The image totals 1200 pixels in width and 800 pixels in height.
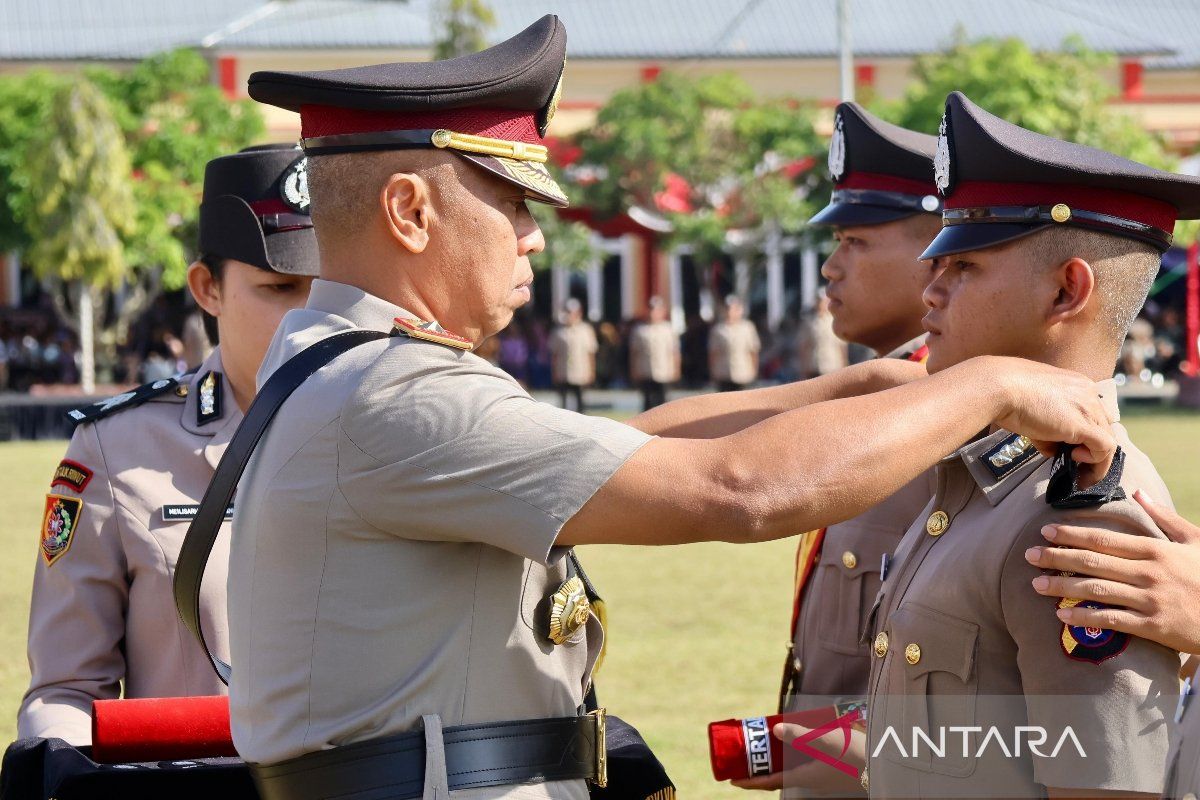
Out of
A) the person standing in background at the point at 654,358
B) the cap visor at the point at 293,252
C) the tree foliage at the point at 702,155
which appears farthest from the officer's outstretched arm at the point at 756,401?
the tree foliage at the point at 702,155

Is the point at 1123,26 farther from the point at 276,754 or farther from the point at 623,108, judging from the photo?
the point at 276,754

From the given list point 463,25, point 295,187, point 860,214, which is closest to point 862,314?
point 860,214

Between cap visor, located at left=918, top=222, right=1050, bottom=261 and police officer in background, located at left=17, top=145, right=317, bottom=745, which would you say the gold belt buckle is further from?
police officer in background, located at left=17, top=145, right=317, bottom=745

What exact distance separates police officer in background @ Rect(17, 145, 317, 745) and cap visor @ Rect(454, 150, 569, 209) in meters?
1.09

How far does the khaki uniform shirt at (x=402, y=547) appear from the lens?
1876mm

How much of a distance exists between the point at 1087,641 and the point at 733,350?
23081 millimetres

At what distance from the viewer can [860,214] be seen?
361cm

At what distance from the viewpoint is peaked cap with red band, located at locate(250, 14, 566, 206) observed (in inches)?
81.7

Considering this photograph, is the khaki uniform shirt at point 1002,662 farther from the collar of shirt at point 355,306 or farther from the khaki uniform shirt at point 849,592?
the collar of shirt at point 355,306

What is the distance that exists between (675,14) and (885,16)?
188 inches

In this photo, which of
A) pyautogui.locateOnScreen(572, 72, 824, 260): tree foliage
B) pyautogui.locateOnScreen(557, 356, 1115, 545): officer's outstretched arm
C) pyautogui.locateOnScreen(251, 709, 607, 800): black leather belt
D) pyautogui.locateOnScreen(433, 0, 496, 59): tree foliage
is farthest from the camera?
pyautogui.locateOnScreen(572, 72, 824, 260): tree foliage

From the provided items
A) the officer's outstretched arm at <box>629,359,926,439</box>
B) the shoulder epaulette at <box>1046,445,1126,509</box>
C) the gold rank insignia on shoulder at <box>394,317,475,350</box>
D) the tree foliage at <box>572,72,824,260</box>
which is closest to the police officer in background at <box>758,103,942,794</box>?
the officer's outstretched arm at <box>629,359,926,439</box>

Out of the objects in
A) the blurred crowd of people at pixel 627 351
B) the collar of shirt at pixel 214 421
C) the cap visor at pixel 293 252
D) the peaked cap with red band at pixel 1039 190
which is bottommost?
the blurred crowd of people at pixel 627 351

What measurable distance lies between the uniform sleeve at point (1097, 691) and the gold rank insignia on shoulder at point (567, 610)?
0.61 metres
